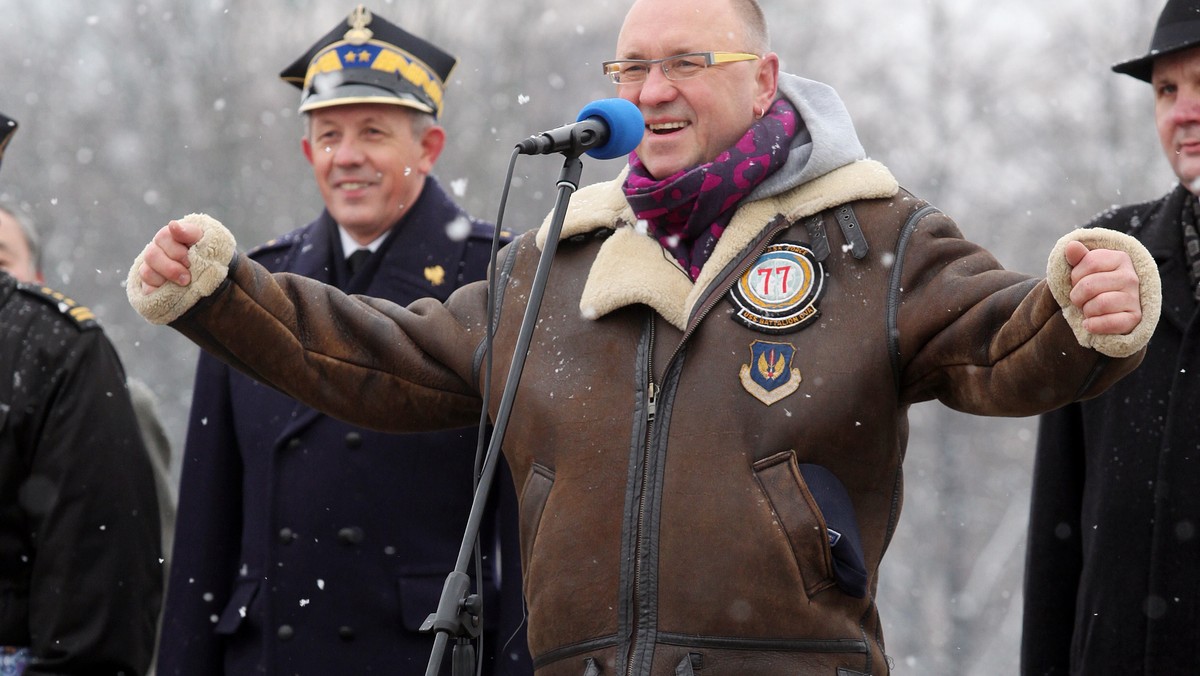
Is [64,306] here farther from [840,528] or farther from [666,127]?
[840,528]

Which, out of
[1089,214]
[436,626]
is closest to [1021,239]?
[1089,214]

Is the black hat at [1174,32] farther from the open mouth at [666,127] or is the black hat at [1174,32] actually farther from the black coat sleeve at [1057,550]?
the open mouth at [666,127]

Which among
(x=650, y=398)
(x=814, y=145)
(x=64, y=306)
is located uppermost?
(x=814, y=145)

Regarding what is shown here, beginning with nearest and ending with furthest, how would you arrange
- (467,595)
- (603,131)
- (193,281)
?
(467,595) → (603,131) → (193,281)

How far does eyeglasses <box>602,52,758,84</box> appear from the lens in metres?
4.54

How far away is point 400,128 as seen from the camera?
600 centimetres

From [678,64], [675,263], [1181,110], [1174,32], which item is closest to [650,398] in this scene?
[675,263]

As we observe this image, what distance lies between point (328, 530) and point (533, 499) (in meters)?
Result: 1.25

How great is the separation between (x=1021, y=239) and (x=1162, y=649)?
42.3 ft

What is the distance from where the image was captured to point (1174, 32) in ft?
17.0

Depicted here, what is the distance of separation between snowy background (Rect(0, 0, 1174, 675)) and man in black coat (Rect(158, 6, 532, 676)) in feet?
33.8

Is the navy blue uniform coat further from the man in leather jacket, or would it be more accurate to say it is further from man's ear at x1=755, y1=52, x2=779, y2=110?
man's ear at x1=755, y1=52, x2=779, y2=110

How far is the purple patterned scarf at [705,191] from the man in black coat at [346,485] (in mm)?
1169

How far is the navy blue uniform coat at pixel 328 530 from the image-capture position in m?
5.41
